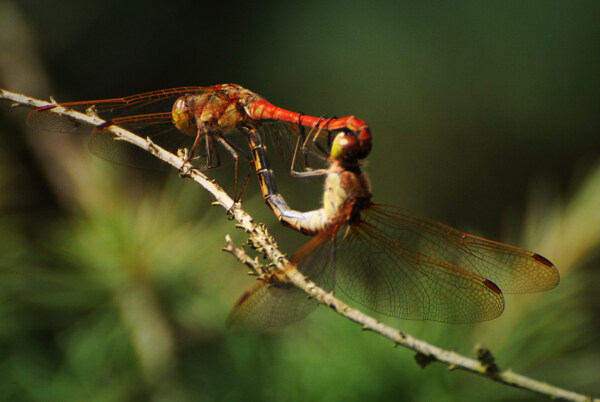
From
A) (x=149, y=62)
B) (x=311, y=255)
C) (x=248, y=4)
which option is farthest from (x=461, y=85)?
(x=311, y=255)

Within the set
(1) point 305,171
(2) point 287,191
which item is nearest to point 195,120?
(1) point 305,171

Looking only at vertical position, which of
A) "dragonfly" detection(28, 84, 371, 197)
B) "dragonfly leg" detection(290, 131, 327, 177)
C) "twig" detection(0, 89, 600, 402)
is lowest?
"twig" detection(0, 89, 600, 402)

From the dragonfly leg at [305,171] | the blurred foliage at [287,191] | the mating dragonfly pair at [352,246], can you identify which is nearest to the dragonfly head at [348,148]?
the mating dragonfly pair at [352,246]

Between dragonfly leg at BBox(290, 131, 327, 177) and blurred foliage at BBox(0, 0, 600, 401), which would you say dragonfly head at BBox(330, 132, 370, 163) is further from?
blurred foliage at BBox(0, 0, 600, 401)

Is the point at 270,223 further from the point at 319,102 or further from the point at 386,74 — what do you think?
the point at 386,74

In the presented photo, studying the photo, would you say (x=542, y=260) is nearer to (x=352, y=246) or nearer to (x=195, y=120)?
(x=352, y=246)

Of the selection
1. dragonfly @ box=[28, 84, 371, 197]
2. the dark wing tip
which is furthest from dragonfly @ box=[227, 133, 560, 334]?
dragonfly @ box=[28, 84, 371, 197]
